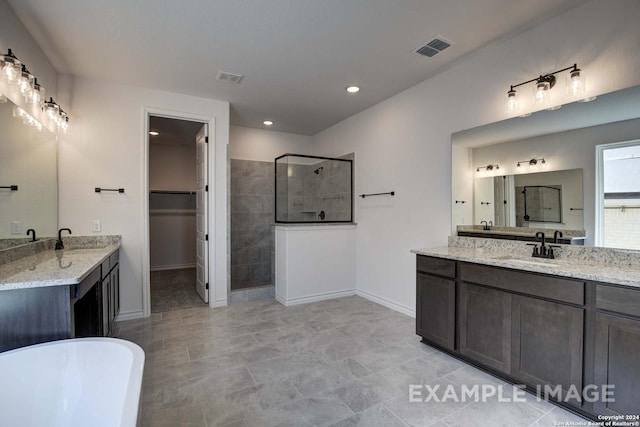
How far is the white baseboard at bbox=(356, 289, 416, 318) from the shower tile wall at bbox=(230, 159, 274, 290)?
1.77 m

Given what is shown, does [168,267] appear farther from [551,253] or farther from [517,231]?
[551,253]

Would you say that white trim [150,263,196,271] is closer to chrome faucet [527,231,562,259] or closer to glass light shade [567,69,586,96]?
chrome faucet [527,231,562,259]

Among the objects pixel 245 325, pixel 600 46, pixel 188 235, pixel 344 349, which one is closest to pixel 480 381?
pixel 344 349

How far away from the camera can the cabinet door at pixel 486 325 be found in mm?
2119

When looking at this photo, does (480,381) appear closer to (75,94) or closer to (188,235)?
(75,94)

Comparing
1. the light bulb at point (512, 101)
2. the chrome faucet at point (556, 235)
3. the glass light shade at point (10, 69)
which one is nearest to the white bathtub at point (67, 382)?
the glass light shade at point (10, 69)

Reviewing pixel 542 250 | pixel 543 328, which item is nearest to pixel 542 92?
pixel 542 250

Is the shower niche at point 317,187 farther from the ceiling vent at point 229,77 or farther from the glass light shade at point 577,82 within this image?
the glass light shade at point 577,82

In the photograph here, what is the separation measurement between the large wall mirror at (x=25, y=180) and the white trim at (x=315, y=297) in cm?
263

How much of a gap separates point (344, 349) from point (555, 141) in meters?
2.46

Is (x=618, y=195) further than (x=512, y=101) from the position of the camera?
No

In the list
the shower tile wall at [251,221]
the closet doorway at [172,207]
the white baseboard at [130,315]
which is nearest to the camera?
the white baseboard at [130,315]

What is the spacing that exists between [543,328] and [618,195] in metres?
1.05

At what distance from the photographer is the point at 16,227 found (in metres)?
2.31
